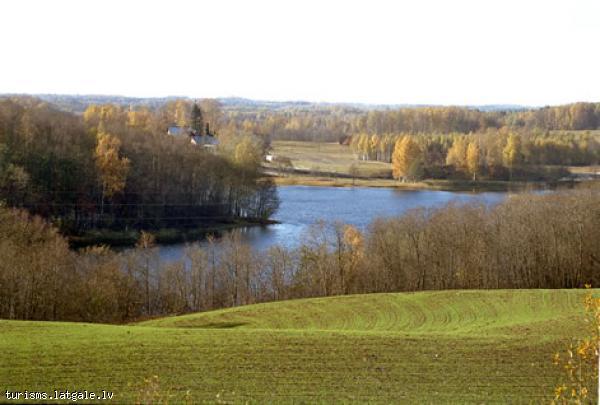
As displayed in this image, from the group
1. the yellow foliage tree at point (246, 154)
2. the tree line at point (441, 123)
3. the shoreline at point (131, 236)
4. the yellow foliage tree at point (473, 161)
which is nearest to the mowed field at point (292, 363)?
the shoreline at point (131, 236)

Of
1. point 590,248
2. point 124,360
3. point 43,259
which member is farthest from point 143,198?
point 124,360

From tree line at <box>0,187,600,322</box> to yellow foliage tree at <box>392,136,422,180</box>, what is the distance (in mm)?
37214

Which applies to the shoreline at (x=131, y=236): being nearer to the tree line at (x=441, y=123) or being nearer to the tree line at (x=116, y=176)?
the tree line at (x=116, y=176)

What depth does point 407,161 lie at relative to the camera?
68.2m

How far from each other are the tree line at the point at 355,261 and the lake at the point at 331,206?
5.67 m

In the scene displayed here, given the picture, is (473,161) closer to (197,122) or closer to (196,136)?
(196,136)

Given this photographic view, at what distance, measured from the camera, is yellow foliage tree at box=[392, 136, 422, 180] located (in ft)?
222

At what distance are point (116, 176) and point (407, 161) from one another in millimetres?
32543

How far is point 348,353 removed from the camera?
1273 cm

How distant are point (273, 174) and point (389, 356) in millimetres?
57901

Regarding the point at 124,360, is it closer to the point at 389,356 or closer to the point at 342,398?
the point at 342,398

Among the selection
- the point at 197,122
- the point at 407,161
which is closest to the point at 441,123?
the point at 197,122

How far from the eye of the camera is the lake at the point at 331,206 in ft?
124

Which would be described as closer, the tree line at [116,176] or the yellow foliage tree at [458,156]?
the tree line at [116,176]
